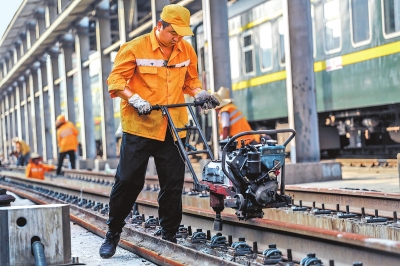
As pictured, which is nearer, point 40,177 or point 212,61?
point 212,61

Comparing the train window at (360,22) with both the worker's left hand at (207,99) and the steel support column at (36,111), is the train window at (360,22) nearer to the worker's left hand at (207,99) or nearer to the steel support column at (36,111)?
the worker's left hand at (207,99)

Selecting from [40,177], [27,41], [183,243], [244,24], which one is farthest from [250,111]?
[27,41]

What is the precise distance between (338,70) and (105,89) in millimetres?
9200

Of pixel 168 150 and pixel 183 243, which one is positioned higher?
pixel 168 150

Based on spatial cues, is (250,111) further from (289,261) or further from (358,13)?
(289,261)

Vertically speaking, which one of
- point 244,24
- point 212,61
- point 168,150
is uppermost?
point 244,24

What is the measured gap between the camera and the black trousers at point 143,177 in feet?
16.6

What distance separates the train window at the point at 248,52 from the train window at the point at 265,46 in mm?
546

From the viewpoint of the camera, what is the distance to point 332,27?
12.9 metres

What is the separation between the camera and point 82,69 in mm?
23562

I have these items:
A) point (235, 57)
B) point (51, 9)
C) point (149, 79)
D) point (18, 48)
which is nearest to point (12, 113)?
point (18, 48)

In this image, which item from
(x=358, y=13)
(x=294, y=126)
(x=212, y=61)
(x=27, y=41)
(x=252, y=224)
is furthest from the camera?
(x=27, y=41)

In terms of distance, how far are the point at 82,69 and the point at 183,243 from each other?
62.0 ft

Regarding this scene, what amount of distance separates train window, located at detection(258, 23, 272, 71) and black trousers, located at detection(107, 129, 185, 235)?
10.2 metres
